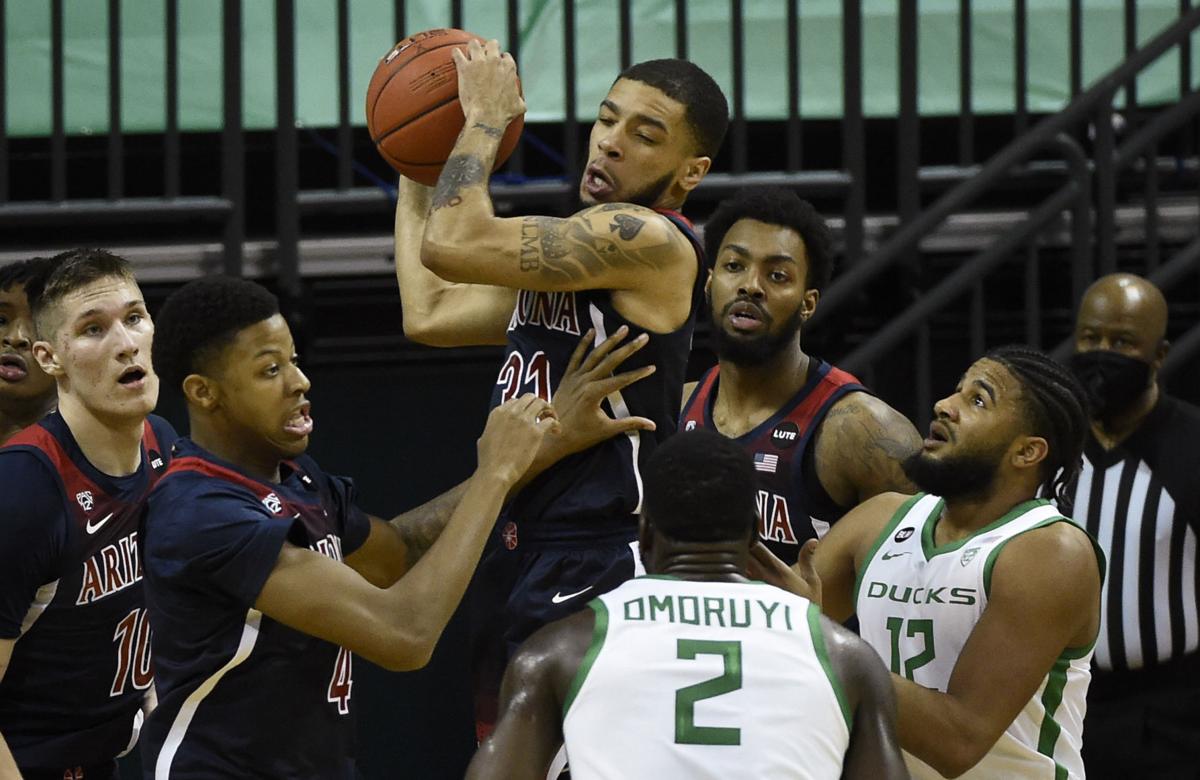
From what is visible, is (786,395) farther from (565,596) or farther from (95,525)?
(95,525)

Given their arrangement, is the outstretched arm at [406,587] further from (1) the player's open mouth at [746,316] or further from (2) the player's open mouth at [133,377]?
(1) the player's open mouth at [746,316]

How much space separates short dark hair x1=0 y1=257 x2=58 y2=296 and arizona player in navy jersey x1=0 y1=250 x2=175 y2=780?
180 millimetres

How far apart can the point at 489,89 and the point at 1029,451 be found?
145 cm

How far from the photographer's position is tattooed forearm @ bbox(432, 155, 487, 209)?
4.45 m

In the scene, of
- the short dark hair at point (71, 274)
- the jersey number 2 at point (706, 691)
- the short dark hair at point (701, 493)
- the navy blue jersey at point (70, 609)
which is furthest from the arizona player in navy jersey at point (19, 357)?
the jersey number 2 at point (706, 691)

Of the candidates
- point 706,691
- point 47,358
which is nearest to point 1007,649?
point 706,691

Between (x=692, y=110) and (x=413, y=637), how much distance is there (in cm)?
142

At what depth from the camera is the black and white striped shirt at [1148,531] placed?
6.34 meters

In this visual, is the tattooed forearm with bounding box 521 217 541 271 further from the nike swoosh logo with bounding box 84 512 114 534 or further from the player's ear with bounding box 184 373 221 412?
the nike swoosh logo with bounding box 84 512 114 534

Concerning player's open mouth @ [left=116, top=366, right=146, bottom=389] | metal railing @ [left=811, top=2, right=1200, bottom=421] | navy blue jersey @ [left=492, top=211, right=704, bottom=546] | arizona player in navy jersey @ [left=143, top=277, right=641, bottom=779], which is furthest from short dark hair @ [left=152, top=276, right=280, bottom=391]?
metal railing @ [left=811, top=2, right=1200, bottom=421]

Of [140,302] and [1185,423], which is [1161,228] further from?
[140,302]

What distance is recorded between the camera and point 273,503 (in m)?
4.11

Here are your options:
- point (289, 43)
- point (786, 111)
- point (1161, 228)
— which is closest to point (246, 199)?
point (289, 43)

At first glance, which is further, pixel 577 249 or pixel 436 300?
pixel 436 300
